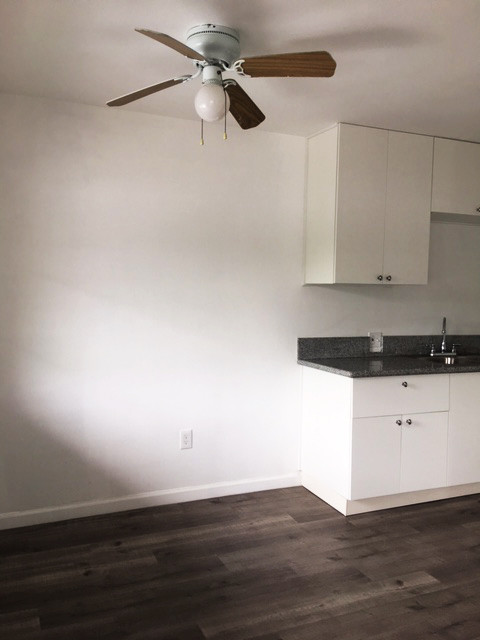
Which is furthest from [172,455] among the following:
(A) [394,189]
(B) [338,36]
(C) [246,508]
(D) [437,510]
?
(B) [338,36]

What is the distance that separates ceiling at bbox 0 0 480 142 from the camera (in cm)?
198

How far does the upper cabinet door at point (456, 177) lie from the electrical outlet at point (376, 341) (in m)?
0.92

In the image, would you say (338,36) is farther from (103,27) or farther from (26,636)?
(26,636)

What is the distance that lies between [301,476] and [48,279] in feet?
6.72

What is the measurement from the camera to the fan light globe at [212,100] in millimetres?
2008

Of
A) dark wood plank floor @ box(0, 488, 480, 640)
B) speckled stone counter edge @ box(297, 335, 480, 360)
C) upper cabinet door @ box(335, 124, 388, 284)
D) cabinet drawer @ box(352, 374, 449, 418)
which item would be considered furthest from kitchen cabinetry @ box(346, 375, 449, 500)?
upper cabinet door @ box(335, 124, 388, 284)

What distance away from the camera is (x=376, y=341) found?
3.84 m

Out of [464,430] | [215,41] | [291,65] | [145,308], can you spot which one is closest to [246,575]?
[145,308]

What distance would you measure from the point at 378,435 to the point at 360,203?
140 centimetres

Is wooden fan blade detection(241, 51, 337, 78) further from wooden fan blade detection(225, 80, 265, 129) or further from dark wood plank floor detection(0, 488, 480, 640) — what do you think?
dark wood plank floor detection(0, 488, 480, 640)

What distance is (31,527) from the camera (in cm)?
300

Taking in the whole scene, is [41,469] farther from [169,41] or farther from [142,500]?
[169,41]

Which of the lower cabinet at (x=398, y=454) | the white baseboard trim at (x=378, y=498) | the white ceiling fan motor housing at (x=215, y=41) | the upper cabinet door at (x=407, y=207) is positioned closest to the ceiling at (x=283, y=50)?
the white ceiling fan motor housing at (x=215, y=41)

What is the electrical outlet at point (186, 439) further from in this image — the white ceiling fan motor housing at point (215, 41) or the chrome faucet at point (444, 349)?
the white ceiling fan motor housing at point (215, 41)
